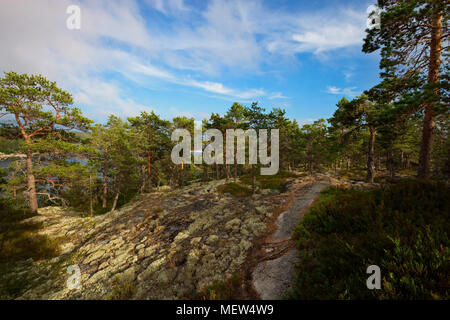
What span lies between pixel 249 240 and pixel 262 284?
2.77m

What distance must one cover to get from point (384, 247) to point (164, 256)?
734 cm

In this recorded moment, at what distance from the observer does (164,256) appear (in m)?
6.77

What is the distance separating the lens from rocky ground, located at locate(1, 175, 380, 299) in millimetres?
5230

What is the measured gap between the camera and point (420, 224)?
4430 mm

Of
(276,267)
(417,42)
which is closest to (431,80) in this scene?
(417,42)

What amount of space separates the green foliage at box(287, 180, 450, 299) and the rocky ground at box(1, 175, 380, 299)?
134 cm

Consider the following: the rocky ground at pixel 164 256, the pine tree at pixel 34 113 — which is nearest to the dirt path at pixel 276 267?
the rocky ground at pixel 164 256

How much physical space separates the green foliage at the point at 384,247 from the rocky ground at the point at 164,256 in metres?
1.34

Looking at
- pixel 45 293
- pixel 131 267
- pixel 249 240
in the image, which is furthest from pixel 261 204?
pixel 45 293

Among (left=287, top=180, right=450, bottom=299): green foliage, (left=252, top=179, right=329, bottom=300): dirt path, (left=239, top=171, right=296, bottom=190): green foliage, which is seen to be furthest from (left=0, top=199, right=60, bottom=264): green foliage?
(left=239, top=171, right=296, bottom=190): green foliage

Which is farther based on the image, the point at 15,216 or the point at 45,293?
the point at 15,216

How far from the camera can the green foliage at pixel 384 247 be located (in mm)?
3037

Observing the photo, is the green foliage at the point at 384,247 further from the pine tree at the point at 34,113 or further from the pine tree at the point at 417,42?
the pine tree at the point at 34,113
